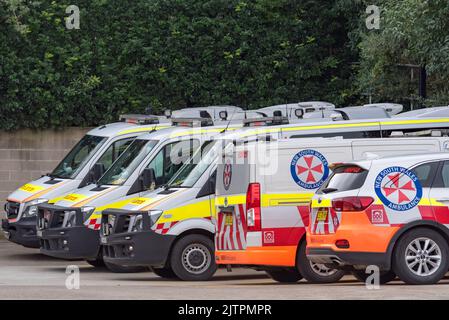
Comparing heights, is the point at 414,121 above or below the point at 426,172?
above

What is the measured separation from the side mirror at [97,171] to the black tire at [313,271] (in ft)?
18.0

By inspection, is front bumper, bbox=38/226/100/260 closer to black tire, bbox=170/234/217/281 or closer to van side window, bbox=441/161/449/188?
black tire, bbox=170/234/217/281

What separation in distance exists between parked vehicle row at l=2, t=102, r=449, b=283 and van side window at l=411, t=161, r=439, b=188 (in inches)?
0.7

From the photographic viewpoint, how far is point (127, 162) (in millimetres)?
20031

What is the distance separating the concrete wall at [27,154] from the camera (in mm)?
28078

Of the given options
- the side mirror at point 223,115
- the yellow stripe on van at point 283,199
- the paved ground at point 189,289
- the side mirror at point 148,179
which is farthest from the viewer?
the side mirror at point 223,115

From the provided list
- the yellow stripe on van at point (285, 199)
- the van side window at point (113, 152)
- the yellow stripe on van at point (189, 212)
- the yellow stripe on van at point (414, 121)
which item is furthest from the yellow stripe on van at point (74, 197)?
the yellow stripe on van at point (414, 121)

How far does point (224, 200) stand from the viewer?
55.5 feet

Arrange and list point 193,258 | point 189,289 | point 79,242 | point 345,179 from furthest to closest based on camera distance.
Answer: point 79,242 < point 193,258 < point 345,179 < point 189,289

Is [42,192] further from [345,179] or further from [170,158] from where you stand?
[345,179]

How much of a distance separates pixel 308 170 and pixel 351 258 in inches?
76.1

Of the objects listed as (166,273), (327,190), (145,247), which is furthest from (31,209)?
(327,190)

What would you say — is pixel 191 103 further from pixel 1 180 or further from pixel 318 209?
pixel 318 209

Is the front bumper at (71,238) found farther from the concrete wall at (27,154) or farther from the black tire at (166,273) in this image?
the concrete wall at (27,154)
